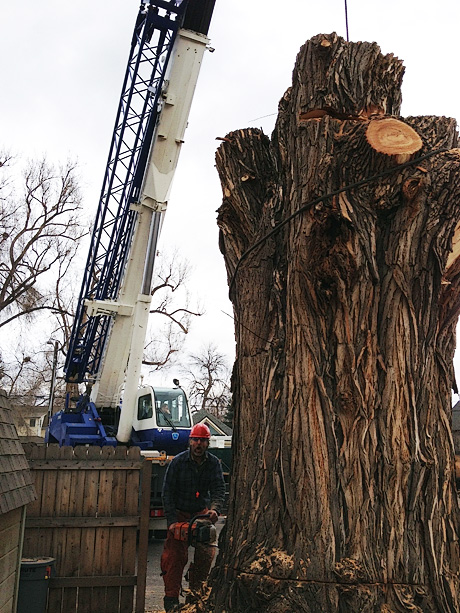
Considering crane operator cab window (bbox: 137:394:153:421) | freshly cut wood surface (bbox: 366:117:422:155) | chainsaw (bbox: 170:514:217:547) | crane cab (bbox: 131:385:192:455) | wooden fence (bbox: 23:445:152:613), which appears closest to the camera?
freshly cut wood surface (bbox: 366:117:422:155)

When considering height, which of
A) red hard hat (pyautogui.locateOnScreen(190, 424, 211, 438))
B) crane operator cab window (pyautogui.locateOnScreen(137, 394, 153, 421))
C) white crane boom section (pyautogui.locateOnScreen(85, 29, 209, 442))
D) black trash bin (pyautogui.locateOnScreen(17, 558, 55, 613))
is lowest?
black trash bin (pyautogui.locateOnScreen(17, 558, 55, 613))

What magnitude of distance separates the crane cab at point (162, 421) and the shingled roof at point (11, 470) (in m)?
6.92

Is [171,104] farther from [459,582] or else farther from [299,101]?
[459,582]

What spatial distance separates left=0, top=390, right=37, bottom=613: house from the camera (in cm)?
468

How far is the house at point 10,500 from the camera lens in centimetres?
468

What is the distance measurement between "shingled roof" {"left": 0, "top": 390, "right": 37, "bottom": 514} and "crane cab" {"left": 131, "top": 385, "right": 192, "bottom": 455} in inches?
272

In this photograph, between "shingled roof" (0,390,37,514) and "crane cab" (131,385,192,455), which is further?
"crane cab" (131,385,192,455)

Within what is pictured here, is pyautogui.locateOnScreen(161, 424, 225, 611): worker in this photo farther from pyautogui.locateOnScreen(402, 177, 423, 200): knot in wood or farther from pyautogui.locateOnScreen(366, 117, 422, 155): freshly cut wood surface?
pyautogui.locateOnScreen(366, 117, 422, 155): freshly cut wood surface

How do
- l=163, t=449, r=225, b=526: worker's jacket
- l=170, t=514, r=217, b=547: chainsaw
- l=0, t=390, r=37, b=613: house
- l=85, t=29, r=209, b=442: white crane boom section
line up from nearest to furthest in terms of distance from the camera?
l=0, t=390, r=37, b=613: house → l=170, t=514, r=217, b=547: chainsaw → l=163, t=449, r=225, b=526: worker's jacket → l=85, t=29, r=209, b=442: white crane boom section

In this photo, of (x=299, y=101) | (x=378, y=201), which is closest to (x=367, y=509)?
(x=378, y=201)

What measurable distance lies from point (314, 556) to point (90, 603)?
11.7ft

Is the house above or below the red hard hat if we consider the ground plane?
below

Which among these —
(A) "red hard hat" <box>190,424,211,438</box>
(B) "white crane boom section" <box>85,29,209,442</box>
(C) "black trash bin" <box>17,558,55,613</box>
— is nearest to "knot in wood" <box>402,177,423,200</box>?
(A) "red hard hat" <box>190,424,211,438</box>

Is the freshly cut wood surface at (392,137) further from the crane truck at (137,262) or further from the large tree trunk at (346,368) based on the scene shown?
the crane truck at (137,262)
